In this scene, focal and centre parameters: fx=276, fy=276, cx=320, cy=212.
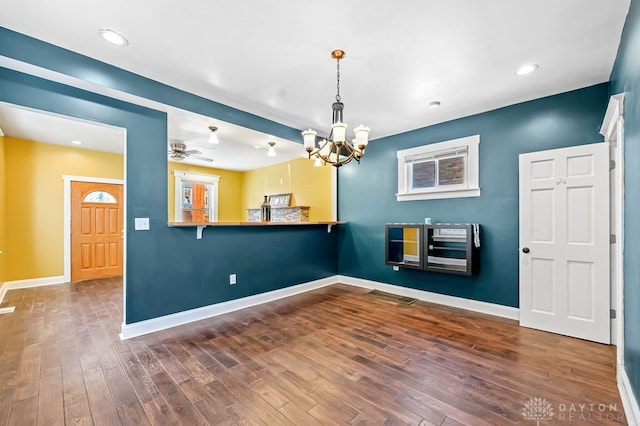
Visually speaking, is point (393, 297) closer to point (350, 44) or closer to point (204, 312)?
point (204, 312)

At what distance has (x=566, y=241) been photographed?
9.98 ft

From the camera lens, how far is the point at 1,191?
4.64m

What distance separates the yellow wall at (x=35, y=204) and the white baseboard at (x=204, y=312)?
3.76 meters

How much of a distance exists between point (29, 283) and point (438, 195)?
288 inches

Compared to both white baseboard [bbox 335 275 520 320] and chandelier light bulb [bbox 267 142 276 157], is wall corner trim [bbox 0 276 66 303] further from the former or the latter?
white baseboard [bbox 335 275 520 320]

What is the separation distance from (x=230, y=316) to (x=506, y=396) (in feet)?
9.80

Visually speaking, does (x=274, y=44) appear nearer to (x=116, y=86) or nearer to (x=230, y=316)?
(x=116, y=86)

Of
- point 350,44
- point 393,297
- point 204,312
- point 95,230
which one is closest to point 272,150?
point 350,44

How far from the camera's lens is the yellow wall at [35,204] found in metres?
4.91

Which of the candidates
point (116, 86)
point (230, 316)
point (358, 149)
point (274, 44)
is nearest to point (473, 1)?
point (358, 149)

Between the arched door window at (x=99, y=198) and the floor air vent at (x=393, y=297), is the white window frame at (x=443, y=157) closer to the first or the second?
the floor air vent at (x=393, y=297)

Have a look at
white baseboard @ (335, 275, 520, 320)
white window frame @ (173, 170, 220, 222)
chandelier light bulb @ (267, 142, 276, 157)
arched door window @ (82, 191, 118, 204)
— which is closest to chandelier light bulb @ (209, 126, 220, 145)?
chandelier light bulb @ (267, 142, 276, 157)

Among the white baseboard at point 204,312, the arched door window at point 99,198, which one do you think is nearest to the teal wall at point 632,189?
the white baseboard at point 204,312

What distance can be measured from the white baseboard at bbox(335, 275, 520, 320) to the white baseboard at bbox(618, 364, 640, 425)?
1.43 m
